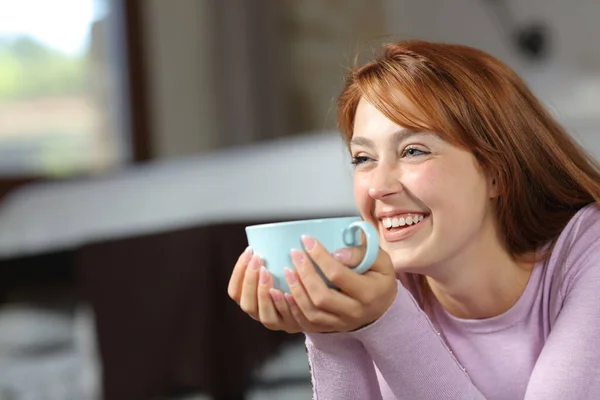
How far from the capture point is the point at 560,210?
900 millimetres

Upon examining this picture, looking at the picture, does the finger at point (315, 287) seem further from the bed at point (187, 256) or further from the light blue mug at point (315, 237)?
the bed at point (187, 256)

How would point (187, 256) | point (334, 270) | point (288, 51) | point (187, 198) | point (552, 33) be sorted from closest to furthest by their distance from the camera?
point (334, 270), point (187, 256), point (187, 198), point (552, 33), point (288, 51)

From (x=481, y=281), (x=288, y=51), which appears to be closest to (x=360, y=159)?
(x=481, y=281)

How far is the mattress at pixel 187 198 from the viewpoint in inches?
62.7

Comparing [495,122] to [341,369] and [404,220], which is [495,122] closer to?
[404,220]

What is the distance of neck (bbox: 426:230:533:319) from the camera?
845 millimetres

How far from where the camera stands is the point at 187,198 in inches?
71.3

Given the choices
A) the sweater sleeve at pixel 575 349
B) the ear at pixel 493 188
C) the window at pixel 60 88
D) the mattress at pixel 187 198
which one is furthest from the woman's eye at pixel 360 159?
the window at pixel 60 88

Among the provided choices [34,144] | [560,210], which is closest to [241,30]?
[34,144]

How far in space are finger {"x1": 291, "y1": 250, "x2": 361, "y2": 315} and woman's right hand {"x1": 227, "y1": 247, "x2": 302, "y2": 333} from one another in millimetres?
26

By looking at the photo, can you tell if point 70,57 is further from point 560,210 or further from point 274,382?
point 560,210

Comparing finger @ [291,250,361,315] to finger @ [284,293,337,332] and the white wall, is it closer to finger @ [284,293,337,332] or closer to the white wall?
finger @ [284,293,337,332]

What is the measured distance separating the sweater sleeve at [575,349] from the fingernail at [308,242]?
27 centimetres

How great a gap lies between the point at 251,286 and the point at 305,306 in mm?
51
